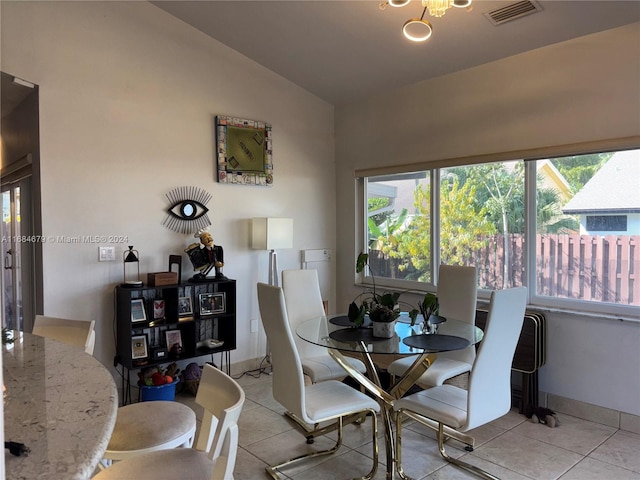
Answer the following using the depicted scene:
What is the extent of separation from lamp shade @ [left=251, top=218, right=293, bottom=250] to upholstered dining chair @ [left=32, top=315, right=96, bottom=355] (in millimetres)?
2115

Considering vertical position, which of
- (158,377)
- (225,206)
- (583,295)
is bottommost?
(158,377)

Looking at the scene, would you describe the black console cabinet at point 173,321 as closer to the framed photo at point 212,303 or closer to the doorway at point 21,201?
the framed photo at point 212,303

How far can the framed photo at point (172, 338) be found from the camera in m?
3.77

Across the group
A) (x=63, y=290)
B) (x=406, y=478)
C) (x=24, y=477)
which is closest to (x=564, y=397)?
(x=406, y=478)

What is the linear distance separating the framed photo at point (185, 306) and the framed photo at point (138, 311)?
309 millimetres

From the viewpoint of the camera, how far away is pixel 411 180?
14.9 ft

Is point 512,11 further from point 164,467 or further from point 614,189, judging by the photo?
point 164,467

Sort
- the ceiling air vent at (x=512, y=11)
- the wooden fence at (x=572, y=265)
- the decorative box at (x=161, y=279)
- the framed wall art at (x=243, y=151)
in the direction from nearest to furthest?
the ceiling air vent at (x=512, y=11), the wooden fence at (x=572, y=265), the decorative box at (x=161, y=279), the framed wall art at (x=243, y=151)

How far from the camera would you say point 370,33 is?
11.7 ft

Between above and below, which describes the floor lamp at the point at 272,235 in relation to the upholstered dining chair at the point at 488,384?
above

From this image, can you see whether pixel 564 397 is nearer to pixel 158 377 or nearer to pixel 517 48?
pixel 517 48

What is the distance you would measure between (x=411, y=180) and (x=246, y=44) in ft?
6.69

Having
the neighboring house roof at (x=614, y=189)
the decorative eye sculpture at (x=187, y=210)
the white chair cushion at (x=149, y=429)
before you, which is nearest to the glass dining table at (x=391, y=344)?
the white chair cushion at (x=149, y=429)

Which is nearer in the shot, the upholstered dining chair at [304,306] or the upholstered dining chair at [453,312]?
the upholstered dining chair at [453,312]
